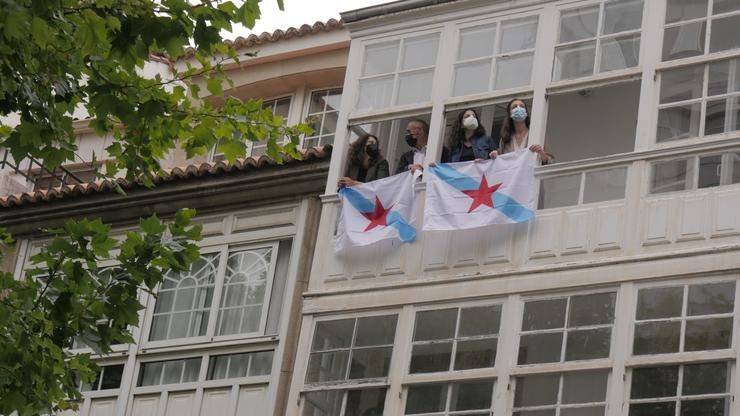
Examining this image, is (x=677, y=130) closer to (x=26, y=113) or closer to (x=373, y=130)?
(x=373, y=130)

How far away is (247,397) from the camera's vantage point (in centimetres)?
2006

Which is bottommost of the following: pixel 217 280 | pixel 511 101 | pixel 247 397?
pixel 247 397

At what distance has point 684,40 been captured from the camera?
18422 millimetres

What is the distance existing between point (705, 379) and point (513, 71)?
15.5 ft

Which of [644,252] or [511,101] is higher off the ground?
[511,101]

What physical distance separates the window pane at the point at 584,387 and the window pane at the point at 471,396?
839 millimetres

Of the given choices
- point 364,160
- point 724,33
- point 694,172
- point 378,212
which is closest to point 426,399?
point 378,212

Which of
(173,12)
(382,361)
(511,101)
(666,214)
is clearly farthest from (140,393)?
(173,12)

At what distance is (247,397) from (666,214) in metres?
5.47

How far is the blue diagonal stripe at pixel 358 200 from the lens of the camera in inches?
773

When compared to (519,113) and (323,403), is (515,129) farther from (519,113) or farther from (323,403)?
(323,403)

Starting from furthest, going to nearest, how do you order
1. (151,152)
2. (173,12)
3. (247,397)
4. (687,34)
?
(247,397)
(687,34)
(151,152)
(173,12)

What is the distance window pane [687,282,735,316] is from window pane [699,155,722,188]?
45.0 inches

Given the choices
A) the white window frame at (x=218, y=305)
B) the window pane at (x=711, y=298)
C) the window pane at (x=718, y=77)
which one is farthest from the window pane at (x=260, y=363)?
the window pane at (x=718, y=77)
